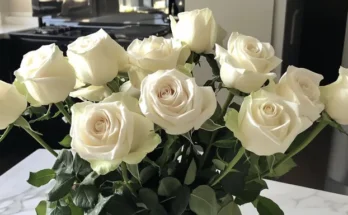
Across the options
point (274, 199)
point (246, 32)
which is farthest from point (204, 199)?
point (246, 32)

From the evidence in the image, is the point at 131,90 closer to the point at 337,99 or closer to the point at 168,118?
the point at 168,118

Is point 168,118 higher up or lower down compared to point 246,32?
higher up

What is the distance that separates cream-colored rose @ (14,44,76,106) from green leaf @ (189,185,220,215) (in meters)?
0.18

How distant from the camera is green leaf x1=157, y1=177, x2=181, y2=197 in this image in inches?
20.8

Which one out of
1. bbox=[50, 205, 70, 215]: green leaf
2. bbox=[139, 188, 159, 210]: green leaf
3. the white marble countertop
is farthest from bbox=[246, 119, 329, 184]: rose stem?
the white marble countertop

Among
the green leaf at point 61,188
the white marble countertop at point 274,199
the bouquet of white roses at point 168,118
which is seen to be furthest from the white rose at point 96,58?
the white marble countertop at point 274,199

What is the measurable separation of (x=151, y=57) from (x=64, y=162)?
0.16 m

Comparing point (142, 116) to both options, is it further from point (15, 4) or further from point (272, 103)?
point (15, 4)

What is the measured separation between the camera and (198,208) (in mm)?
523

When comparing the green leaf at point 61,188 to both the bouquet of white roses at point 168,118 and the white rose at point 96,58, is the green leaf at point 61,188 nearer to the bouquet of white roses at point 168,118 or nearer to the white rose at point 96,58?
the bouquet of white roses at point 168,118

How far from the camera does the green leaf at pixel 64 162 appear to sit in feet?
1.79

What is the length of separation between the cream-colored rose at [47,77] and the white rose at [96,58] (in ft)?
0.04

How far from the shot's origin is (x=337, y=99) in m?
0.50

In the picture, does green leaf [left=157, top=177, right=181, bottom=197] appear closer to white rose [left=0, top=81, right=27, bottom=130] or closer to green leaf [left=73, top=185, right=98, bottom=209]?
green leaf [left=73, top=185, right=98, bottom=209]
